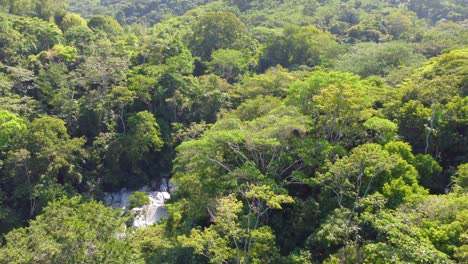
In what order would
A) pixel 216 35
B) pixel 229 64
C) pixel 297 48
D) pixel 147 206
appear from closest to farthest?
1. pixel 147 206
2. pixel 229 64
3. pixel 216 35
4. pixel 297 48

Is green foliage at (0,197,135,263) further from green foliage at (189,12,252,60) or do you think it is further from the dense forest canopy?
green foliage at (189,12,252,60)

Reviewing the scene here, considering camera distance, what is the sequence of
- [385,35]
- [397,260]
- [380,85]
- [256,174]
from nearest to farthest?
[397,260], [256,174], [380,85], [385,35]

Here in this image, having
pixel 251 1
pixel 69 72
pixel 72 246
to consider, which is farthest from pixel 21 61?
pixel 251 1

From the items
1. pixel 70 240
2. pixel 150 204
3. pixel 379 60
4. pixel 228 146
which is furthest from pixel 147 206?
pixel 379 60

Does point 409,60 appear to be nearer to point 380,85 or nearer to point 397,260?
point 380,85

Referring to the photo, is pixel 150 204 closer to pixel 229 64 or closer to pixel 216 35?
pixel 229 64

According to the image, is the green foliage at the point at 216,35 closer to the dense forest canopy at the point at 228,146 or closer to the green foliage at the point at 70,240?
the dense forest canopy at the point at 228,146
